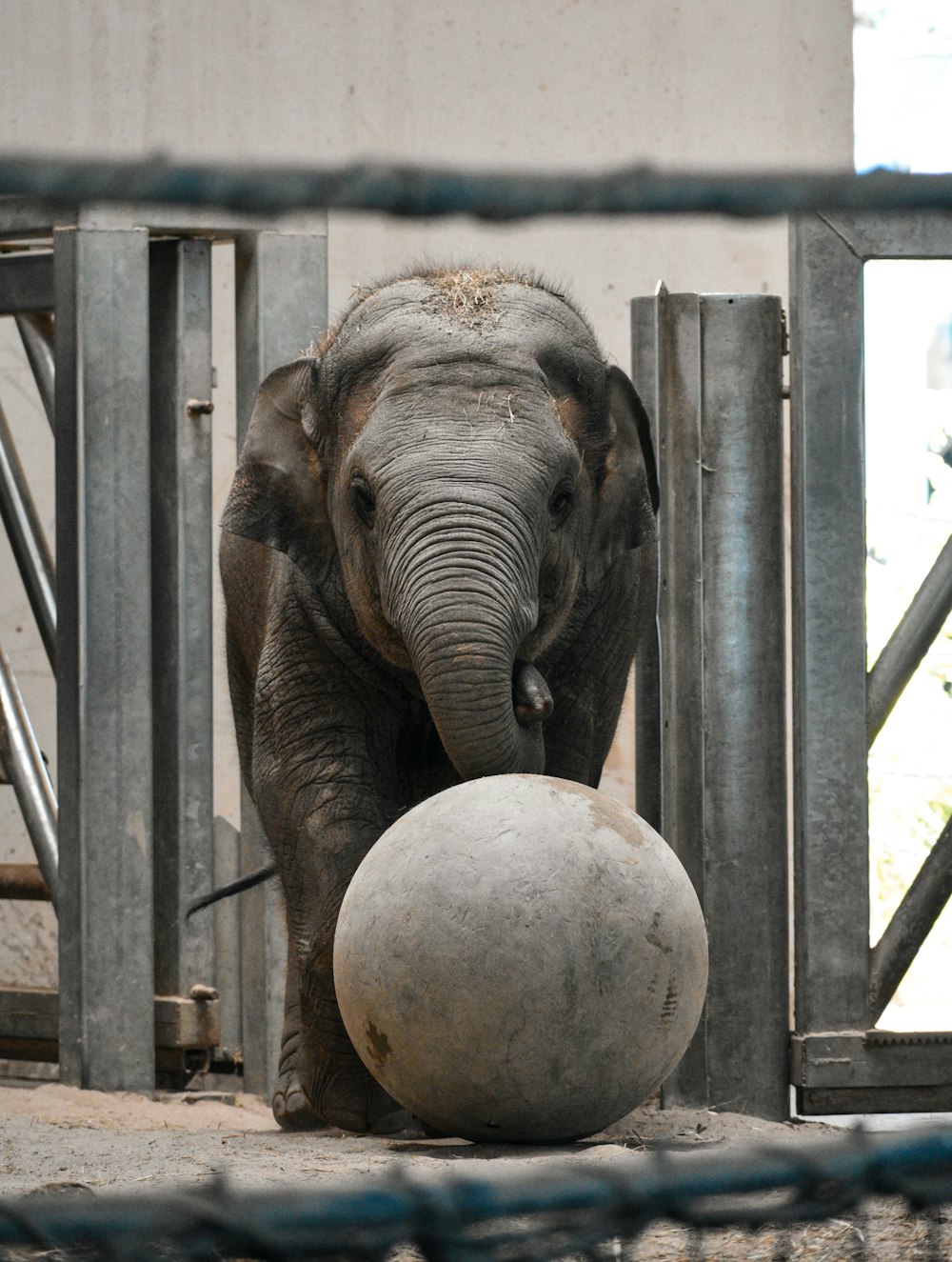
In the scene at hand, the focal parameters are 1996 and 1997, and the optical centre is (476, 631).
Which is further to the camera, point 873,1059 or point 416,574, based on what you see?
point 873,1059

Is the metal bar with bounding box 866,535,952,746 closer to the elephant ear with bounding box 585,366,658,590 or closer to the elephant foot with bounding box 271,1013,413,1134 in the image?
the elephant ear with bounding box 585,366,658,590

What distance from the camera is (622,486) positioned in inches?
210

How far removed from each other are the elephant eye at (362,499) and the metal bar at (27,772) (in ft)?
8.55

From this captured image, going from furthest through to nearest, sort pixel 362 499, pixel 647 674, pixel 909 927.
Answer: pixel 647 674 < pixel 909 927 < pixel 362 499

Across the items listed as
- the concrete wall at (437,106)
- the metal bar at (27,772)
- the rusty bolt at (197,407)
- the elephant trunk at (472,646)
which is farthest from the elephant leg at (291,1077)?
the concrete wall at (437,106)

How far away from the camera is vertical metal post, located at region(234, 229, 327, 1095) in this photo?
21.6ft

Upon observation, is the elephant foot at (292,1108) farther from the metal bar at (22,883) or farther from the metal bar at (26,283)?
the metal bar at (26,283)

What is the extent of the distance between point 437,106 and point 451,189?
821 cm

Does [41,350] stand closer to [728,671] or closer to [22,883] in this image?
[22,883]

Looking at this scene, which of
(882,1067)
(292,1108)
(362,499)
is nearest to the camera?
(362,499)

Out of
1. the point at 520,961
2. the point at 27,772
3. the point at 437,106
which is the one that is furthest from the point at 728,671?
the point at 437,106

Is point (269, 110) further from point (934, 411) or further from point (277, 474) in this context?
point (277, 474)

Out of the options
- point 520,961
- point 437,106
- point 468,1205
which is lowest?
point 520,961

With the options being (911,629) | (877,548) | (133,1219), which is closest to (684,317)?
(911,629)
